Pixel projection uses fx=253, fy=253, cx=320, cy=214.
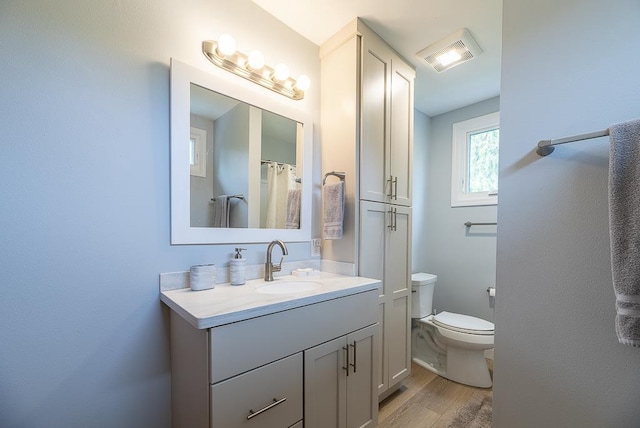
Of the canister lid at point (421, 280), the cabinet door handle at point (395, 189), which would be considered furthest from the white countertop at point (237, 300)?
the canister lid at point (421, 280)

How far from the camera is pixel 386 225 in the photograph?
174 centimetres

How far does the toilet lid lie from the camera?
6.12 feet

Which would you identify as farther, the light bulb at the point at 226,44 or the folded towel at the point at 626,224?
the light bulb at the point at 226,44

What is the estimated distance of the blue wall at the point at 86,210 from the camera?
0.84 meters

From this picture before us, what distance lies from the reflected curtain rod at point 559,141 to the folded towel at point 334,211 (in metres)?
0.91

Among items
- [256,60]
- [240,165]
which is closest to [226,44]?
[256,60]

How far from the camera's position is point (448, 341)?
193cm

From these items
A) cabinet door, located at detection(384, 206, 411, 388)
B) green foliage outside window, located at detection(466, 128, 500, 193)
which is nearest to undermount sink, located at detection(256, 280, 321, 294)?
cabinet door, located at detection(384, 206, 411, 388)

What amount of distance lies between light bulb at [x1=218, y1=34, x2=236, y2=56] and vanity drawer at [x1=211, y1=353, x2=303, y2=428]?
1430mm

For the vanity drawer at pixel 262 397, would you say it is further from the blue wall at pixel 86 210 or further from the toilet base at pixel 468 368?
the toilet base at pixel 468 368

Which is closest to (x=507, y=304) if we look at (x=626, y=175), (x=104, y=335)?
(x=626, y=175)

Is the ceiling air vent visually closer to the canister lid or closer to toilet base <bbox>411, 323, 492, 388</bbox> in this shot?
the canister lid

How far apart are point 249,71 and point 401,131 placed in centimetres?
112

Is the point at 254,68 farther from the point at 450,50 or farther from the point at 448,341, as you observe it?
the point at 448,341
